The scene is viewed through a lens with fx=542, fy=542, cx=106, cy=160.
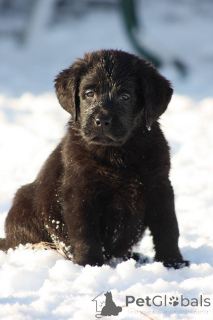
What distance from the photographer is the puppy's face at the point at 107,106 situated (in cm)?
335

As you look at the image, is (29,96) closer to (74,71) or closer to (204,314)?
(74,71)

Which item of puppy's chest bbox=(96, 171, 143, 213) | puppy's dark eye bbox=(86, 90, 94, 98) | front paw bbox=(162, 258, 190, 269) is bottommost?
front paw bbox=(162, 258, 190, 269)

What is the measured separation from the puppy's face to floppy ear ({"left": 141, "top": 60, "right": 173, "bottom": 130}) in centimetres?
8

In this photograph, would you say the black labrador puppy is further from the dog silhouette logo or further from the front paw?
the dog silhouette logo

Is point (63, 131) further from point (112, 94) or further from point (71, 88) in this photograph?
point (112, 94)

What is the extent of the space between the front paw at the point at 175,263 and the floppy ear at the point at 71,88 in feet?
3.69

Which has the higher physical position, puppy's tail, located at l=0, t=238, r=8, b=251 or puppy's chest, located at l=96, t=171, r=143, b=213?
puppy's chest, located at l=96, t=171, r=143, b=213

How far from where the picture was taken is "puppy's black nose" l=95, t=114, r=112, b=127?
331 cm

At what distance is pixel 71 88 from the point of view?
144 inches

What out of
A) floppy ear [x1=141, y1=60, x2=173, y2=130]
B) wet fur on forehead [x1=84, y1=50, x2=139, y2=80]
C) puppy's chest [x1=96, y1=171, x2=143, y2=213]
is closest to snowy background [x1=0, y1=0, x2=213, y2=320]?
puppy's chest [x1=96, y1=171, x2=143, y2=213]

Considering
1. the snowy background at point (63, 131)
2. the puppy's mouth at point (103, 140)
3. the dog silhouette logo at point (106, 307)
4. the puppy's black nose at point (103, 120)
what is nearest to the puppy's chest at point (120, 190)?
the puppy's mouth at point (103, 140)

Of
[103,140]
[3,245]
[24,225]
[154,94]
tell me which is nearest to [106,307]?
[103,140]

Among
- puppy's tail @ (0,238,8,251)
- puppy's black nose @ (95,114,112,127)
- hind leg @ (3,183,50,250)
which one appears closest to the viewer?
puppy's black nose @ (95,114,112,127)

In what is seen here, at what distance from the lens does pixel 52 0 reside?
11.7 m
